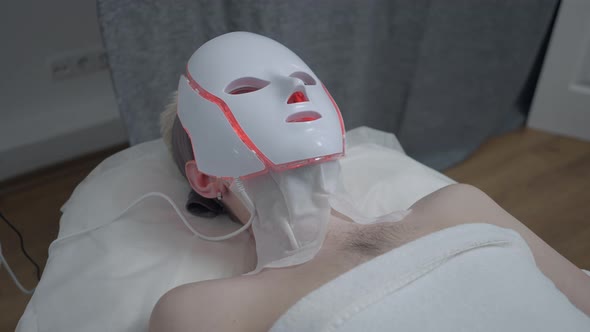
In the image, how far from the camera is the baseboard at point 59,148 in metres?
1.67

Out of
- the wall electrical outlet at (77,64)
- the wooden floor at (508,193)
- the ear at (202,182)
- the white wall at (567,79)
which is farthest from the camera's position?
the white wall at (567,79)

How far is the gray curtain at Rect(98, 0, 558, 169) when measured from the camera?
1.26 m

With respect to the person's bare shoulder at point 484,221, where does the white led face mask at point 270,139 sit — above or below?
above

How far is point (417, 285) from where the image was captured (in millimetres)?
707

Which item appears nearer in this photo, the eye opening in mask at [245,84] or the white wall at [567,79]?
the eye opening in mask at [245,84]

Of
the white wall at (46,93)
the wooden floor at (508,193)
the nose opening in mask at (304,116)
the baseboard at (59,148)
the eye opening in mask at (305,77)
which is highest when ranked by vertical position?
the eye opening in mask at (305,77)

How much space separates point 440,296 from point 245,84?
48 cm

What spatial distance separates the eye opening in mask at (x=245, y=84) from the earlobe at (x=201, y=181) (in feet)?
0.56

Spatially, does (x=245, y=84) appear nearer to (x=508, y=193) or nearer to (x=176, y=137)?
(x=176, y=137)

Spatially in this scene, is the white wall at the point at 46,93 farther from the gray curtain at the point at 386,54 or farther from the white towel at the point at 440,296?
the white towel at the point at 440,296

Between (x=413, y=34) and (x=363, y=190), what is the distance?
31.2 inches

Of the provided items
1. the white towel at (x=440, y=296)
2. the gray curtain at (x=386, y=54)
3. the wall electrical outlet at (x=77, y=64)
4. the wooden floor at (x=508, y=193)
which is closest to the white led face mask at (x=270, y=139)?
the white towel at (x=440, y=296)

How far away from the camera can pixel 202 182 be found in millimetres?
987

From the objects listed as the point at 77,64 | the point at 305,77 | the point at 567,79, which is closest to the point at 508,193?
the point at 567,79
